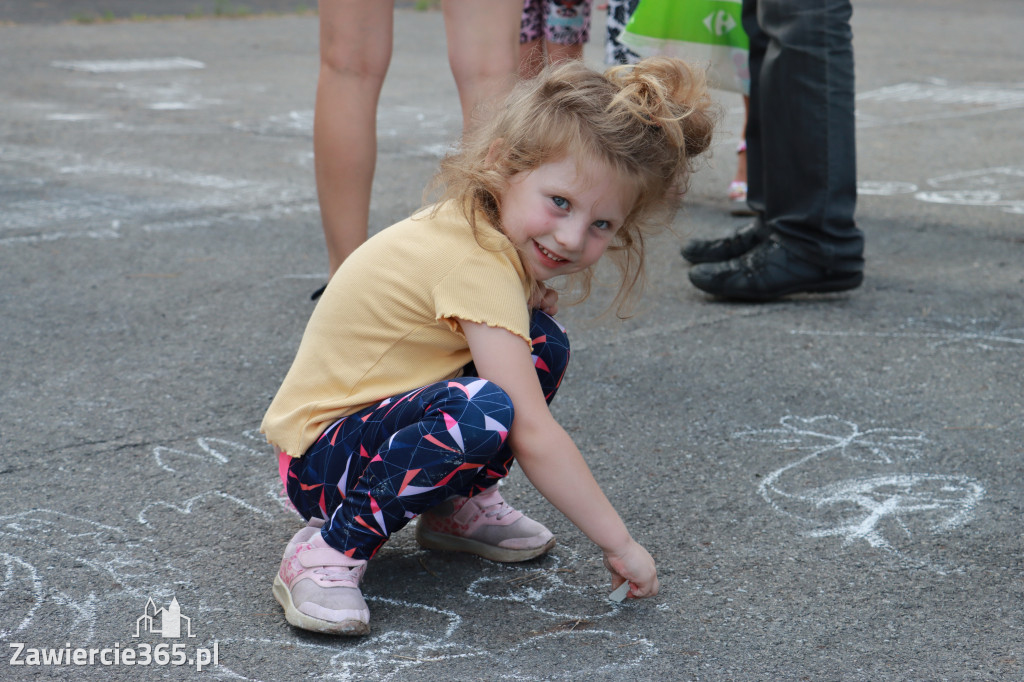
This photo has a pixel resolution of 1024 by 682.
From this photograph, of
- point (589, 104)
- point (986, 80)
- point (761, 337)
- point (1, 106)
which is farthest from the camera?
point (986, 80)

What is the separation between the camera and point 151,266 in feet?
11.0

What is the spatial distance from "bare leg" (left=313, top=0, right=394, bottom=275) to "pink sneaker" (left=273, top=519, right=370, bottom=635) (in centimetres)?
121

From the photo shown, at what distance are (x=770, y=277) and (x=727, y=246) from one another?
0.34 meters

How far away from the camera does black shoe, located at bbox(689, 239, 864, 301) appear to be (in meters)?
3.16

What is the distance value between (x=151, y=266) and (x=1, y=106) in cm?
309

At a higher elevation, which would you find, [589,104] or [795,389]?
[589,104]

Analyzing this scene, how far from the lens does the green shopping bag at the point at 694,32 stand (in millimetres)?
3529

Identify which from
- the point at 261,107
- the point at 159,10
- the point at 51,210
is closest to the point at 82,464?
the point at 51,210

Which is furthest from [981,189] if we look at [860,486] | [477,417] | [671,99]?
[477,417]

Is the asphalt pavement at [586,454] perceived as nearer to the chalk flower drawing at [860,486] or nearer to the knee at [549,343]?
the chalk flower drawing at [860,486]

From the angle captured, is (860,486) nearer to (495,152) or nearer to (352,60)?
(495,152)

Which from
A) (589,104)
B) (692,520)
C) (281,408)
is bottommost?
(692,520)

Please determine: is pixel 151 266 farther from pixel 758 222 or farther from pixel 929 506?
pixel 929 506

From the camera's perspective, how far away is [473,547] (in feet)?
6.21
